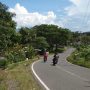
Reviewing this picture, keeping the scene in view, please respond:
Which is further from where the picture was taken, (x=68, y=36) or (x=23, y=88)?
(x=68, y=36)

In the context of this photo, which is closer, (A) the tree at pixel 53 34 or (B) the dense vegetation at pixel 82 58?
(B) the dense vegetation at pixel 82 58

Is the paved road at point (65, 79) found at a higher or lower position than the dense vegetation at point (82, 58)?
higher

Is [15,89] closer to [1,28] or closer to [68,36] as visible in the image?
[1,28]

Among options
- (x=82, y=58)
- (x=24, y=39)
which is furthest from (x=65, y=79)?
(x=24, y=39)

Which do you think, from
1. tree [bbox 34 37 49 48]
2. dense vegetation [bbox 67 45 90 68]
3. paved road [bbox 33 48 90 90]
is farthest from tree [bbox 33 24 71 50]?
paved road [bbox 33 48 90 90]

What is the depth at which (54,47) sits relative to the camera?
138750 millimetres

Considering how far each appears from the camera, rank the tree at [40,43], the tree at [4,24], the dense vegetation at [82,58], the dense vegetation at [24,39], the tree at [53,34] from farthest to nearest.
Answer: the tree at [53,34] < the tree at [40,43] < the dense vegetation at [24,39] < the tree at [4,24] < the dense vegetation at [82,58]

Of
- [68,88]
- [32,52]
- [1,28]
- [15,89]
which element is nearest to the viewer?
[15,89]

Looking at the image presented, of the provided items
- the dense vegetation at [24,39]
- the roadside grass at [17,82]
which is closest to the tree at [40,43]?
the dense vegetation at [24,39]

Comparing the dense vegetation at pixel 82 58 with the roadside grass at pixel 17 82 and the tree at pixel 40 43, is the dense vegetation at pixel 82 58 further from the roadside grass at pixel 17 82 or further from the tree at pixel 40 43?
the tree at pixel 40 43

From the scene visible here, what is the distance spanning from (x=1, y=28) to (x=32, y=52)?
88.3 feet

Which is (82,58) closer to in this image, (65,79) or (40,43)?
(65,79)

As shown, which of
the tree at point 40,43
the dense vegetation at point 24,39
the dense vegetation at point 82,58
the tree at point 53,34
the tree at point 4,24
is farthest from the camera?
the tree at point 53,34

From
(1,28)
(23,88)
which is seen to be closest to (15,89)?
(23,88)
